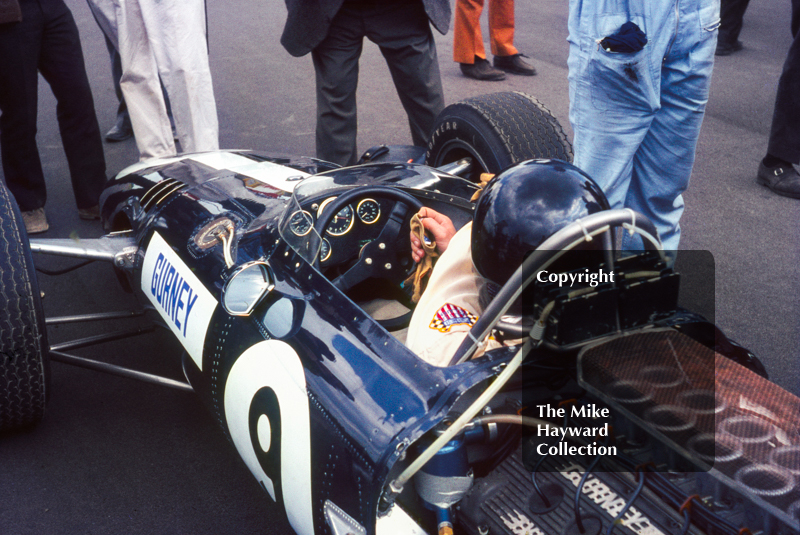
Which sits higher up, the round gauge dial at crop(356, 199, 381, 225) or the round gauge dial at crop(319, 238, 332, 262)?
the round gauge dial at crop(356, 199, 381, 225)

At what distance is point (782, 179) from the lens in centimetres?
404

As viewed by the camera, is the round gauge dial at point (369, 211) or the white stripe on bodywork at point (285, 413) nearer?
the white stripe on bodywork at point (285, 413)

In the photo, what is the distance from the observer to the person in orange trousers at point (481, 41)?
577 cm

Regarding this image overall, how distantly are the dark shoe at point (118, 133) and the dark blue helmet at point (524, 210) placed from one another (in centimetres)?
419

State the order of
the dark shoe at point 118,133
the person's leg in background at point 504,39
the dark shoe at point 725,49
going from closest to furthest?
the dark shoe at point 118,133
the person's leg in background at point 504,39
the dark shoe at point 725,49

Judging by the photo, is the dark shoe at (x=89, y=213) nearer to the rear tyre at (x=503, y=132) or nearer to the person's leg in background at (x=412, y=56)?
the person's leg in background at (x=412, y=56)

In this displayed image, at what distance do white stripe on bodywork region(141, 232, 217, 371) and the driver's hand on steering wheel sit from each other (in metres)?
0.60

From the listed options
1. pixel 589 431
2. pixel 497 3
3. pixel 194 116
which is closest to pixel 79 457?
pixel 589 431

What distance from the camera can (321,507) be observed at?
155cm

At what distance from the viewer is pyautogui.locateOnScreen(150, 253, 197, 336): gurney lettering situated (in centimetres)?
209

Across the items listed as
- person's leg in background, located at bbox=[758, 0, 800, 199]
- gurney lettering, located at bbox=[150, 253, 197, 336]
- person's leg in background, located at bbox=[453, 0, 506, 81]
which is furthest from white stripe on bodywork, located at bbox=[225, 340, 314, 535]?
person's leg in background, located at bbox=[453, 0, 506, 81]

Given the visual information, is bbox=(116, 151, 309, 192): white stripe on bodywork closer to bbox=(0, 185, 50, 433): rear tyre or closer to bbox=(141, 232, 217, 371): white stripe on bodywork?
bbox=(141, 232, 217, 371): white stripe on bodywork

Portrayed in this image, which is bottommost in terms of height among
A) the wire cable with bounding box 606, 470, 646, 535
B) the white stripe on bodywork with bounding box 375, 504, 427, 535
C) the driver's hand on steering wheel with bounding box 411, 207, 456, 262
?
the white stripe on bodywork with bounding box 375, 504, 427, 535

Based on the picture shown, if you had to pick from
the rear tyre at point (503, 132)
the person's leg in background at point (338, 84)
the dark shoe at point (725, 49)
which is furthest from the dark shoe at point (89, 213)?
the dark shoe at point (725, 49)
